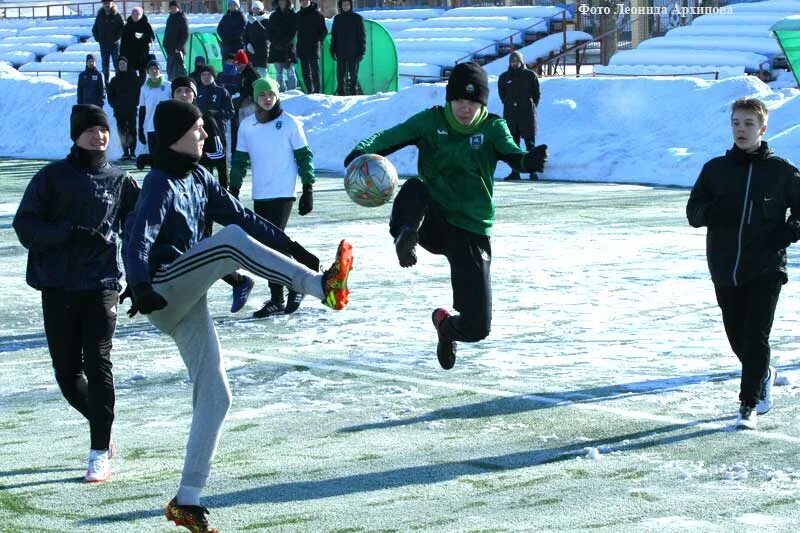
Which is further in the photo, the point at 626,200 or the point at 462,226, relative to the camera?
the point at 626,200

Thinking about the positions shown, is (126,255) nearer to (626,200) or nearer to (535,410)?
(535,410)

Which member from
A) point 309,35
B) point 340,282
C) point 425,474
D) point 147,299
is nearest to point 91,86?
point 309,35

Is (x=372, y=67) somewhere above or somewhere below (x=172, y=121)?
below

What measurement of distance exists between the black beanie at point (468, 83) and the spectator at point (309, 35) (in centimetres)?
1977

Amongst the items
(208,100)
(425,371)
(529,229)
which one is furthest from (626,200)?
(425,371)

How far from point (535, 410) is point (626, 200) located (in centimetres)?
1220

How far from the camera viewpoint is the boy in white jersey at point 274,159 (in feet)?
37.9

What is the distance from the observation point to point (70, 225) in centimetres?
699

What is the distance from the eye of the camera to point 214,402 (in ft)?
19.3

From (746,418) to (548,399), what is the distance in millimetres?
1208

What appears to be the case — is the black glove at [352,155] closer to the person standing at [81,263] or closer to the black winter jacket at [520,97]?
the person standing at [81,263]

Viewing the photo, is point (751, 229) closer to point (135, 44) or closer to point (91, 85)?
point (135, 44)

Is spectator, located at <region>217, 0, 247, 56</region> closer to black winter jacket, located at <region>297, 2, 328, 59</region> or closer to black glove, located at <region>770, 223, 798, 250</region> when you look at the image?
black winter jacket, located at <region>297, 2, 328, 59</region>

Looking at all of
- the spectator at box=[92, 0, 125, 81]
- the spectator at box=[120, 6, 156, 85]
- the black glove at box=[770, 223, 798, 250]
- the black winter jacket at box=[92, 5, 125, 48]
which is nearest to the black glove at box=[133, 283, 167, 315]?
the black glove at box=[770, 223, 798, 250]
